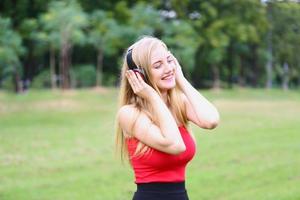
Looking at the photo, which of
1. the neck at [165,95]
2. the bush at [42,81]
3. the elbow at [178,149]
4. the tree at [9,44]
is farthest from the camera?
the bush at [42,81]

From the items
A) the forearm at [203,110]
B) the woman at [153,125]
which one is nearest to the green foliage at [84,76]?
the forearm at [203,110]

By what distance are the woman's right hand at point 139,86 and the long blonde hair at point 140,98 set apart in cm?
5

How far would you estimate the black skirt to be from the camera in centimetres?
314

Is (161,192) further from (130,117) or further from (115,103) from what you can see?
(115,103)

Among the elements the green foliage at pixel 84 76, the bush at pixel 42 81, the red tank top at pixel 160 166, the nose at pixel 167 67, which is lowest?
the bush at pixel 42 81

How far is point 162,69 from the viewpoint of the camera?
3273 mm

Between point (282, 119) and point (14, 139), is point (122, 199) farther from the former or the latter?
point (282, 119)

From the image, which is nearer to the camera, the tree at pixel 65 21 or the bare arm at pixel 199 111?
the bare arm at pixel 199 111

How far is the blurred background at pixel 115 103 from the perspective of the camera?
32.8 ft

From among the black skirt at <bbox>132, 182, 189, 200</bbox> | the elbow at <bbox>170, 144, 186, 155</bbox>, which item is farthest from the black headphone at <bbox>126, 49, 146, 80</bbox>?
the black skirt at <bbox>132, 182, 189, 200</bbox>

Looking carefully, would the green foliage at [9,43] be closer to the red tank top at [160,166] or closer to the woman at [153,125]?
the woman at [153,125]

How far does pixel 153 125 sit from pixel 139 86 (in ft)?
0.70

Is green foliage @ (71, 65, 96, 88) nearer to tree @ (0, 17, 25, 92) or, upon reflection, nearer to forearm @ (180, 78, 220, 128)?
tree @ (0, 17, 25, 92)

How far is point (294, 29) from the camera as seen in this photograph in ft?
164
